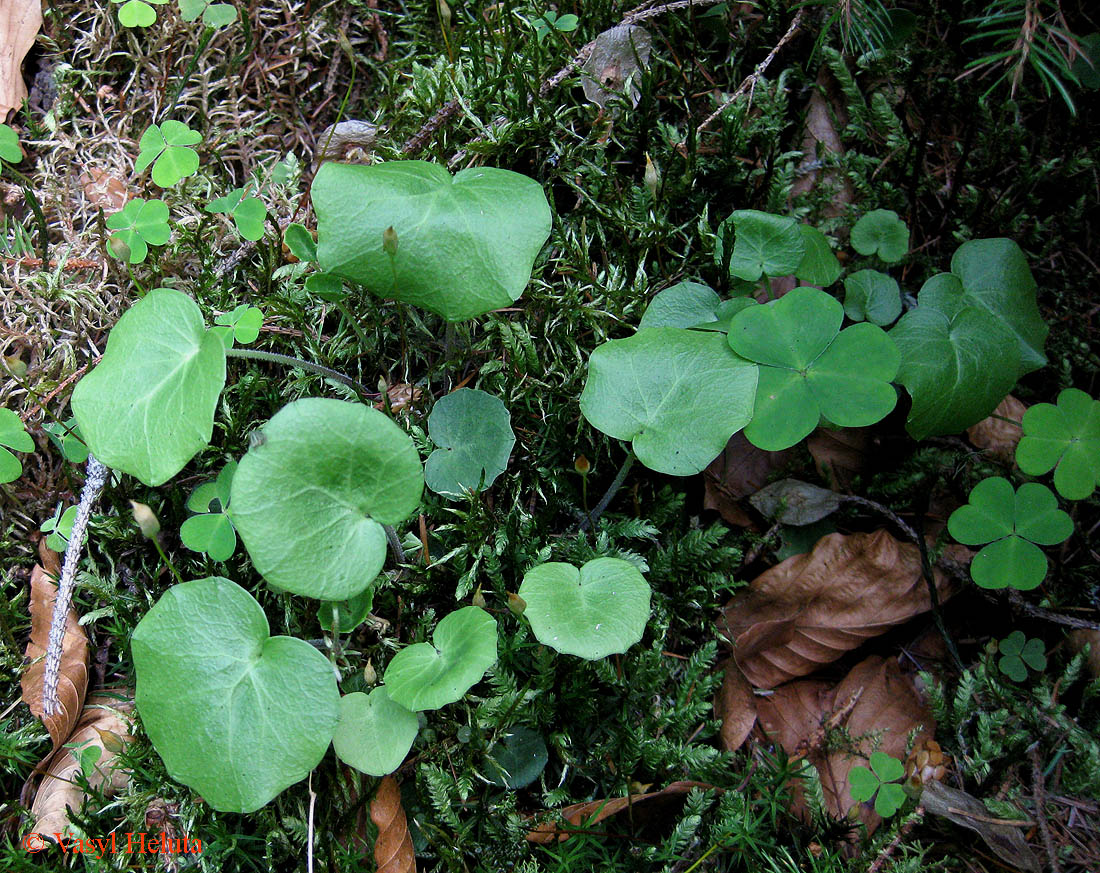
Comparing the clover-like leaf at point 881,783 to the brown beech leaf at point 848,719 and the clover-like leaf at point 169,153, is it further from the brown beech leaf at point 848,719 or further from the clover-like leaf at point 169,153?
the clover-like leaf at point 169,153

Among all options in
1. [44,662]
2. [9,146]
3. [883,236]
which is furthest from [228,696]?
[883,236]

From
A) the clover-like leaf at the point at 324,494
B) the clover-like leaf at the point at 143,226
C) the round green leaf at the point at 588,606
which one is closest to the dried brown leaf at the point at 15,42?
the clover-like leaf at the point at 143,226

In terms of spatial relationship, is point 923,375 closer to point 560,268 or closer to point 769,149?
point 769,149

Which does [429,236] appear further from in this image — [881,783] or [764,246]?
[881,783]

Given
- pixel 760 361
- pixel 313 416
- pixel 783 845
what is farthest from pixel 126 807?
pixel 760 361

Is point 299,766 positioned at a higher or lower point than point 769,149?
lower

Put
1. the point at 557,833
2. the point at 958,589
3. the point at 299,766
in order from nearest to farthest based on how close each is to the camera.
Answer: the point at 299,766, the point at 557,833, the point at 958,589
